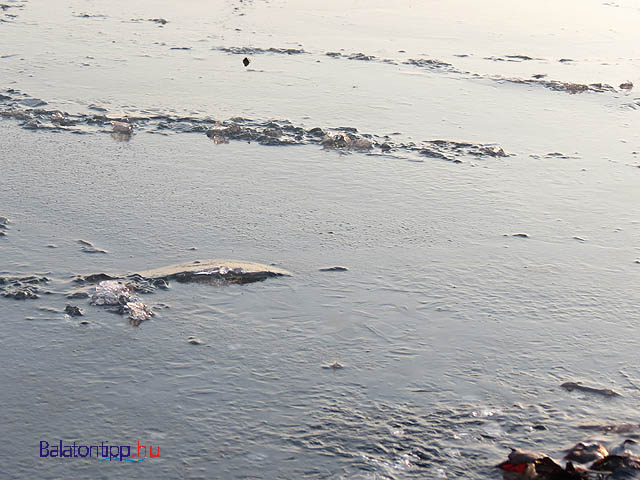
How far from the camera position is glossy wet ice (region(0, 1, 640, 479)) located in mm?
3693

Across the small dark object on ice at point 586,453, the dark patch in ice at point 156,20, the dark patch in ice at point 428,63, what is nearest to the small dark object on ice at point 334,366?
the small dark object on ice at point 586,453

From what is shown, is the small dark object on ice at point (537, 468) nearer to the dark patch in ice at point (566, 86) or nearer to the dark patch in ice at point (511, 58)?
the dark patch in ice at point (566, 86)

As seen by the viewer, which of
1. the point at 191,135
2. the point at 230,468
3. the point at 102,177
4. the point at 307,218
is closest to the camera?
the point at 230,468

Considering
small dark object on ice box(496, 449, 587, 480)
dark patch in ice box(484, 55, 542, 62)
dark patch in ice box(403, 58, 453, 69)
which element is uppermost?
dark patch in ice box(484, 55, 542, 62)

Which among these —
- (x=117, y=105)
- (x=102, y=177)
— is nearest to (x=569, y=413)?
(x=102, y=177)

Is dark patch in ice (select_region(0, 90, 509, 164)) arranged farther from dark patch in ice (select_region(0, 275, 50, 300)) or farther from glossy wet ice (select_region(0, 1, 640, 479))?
dark patch in ice (select_region(0, 275, 50, 300))

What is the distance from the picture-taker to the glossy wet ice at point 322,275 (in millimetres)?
3693

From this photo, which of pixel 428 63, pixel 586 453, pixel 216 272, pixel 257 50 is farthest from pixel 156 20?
pixel 586 453

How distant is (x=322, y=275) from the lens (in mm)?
5223

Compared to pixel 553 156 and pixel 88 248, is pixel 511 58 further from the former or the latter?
pixel 88 248

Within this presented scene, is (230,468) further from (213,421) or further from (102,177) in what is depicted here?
(102,177)

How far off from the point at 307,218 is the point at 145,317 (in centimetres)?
183

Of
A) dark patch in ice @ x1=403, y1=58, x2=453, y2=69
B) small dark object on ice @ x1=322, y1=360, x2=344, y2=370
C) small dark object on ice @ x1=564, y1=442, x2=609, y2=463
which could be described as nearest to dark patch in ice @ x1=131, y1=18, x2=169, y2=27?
dark patch in ice @ x1=403, y1=58, x2=453, y2=69

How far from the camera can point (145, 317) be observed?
456 centimetres
